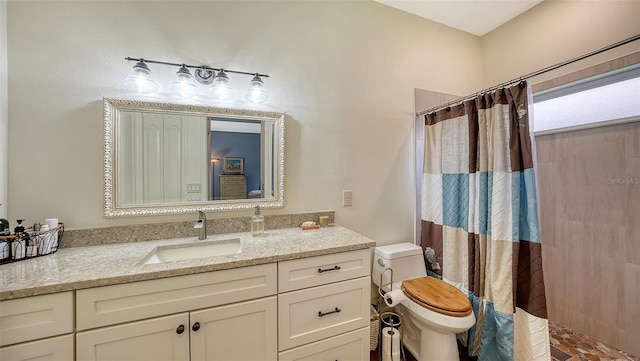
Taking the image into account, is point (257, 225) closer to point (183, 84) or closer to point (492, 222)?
point (183, 84)

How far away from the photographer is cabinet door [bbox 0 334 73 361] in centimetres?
81

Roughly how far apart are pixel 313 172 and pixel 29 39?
5.45 feet

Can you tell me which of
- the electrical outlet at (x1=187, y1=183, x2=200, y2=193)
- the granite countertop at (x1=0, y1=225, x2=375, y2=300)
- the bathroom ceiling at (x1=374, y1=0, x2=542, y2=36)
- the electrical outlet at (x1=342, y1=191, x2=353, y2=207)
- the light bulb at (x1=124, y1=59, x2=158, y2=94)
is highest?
the bathroom ceiling at (x1=374, y1=0, x2=542, y2=36)

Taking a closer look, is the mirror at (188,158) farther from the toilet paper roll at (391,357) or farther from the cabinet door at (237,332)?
the toilet paper roll at (391,357)

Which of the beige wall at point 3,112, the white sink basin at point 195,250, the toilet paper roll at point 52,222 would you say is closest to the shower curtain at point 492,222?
the white sink basin at point 195,250

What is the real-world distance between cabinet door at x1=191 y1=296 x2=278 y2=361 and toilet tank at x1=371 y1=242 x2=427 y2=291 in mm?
955

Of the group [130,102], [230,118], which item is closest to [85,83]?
[130,102]

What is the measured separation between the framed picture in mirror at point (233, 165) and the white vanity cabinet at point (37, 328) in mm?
895

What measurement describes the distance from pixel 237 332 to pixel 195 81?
1420mm

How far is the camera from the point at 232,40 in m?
1.55

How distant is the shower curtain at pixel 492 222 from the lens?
1.35 m

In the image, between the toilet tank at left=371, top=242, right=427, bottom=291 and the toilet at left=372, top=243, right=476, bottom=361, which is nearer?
the toilet at left=372, top=243, right=476, bottom=361

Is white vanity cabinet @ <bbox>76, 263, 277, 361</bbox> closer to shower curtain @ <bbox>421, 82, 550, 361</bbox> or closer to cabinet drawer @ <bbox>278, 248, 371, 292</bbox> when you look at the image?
cabinet drawer @ <bbox>278, 248, 371, 292</bbox>

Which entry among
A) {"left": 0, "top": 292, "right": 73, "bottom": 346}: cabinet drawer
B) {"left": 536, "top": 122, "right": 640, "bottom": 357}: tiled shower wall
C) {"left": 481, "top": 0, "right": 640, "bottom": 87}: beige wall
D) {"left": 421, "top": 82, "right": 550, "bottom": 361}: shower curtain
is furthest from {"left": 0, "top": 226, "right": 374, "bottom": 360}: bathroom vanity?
{"left": 481, "top": 0, "right": 640, "bottom": 87}: beige wall
